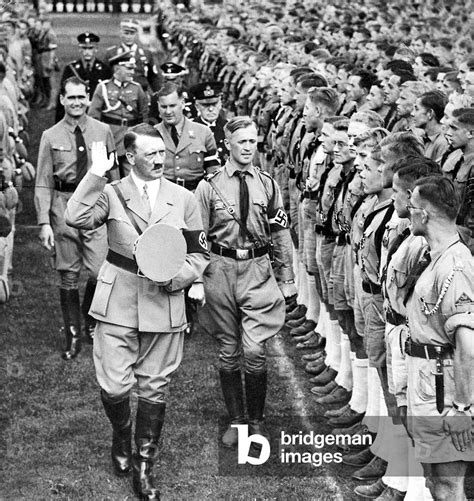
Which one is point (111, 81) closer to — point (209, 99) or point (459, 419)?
point (209, 99)

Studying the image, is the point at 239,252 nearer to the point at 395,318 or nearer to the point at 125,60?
the point at 395,318

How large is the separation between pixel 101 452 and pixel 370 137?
8.70 ft

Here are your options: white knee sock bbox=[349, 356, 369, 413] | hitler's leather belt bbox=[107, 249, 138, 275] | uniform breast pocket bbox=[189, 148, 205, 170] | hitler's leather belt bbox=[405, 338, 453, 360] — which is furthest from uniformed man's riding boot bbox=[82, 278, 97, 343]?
hitler's leather belt bbox=[405, 338, 453, 360]

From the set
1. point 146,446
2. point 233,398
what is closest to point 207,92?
point 233,398

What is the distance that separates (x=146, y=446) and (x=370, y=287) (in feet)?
5.39

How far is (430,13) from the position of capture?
27172mm

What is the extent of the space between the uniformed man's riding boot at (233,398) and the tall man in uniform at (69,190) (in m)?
2.15

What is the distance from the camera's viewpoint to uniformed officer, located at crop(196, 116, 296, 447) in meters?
9.09

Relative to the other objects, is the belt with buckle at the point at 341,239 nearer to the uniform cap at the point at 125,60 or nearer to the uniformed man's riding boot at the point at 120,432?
the uniformed man's riding boot at the point at 120,432

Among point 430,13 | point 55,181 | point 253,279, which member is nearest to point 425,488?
point 253,279

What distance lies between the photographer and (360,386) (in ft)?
30.4

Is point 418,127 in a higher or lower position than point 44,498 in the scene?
higher

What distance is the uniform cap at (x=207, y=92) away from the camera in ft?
39.4

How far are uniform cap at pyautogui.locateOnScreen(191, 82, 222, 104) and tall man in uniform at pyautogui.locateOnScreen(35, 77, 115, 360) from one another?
1231mm
